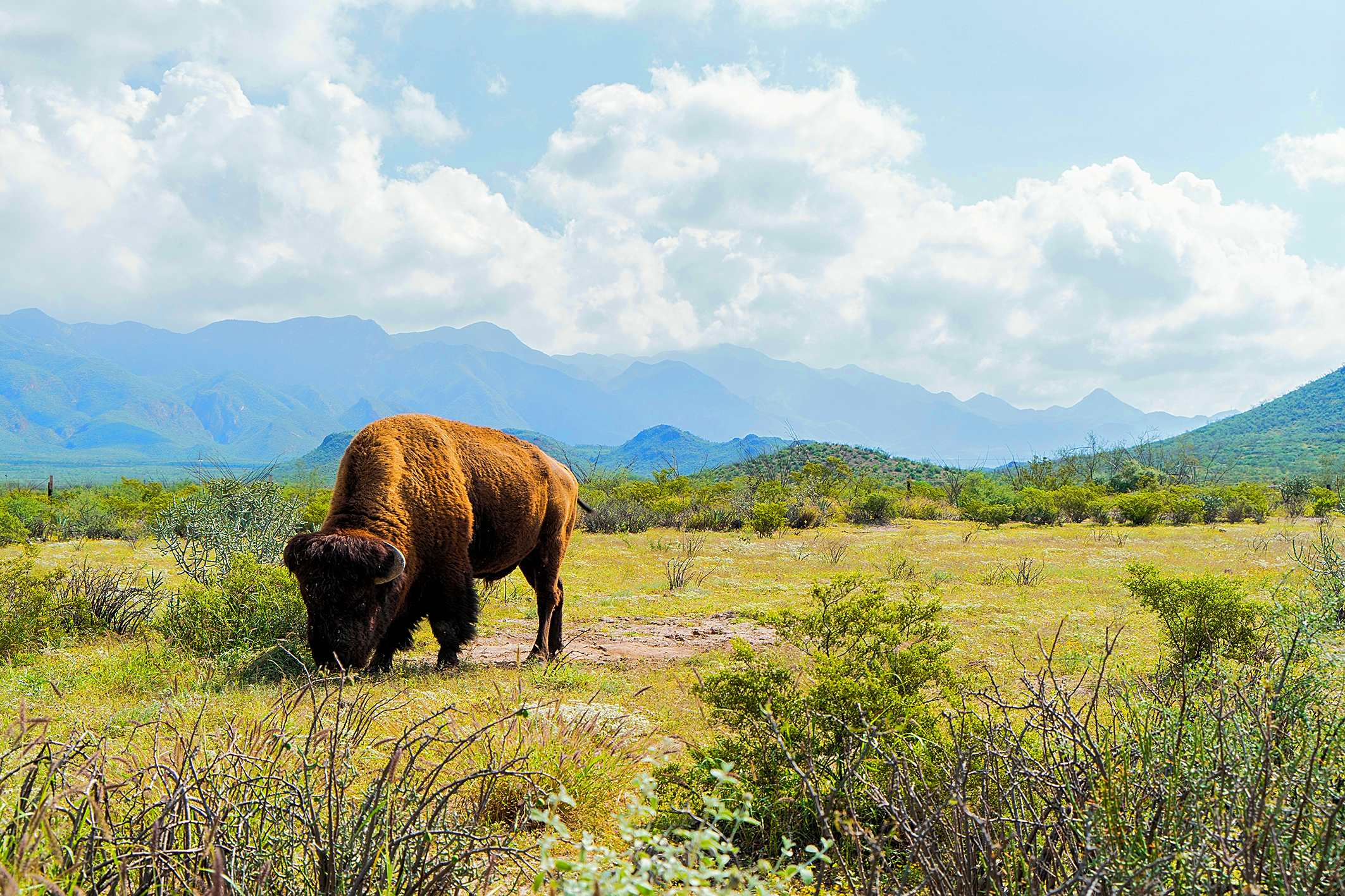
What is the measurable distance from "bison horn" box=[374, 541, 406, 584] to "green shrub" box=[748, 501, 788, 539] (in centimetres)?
2424

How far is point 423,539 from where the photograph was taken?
695 centimetres

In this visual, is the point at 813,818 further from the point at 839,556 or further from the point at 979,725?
the point at 839,556

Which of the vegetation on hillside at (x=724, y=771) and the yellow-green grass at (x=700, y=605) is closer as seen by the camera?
the vegetation on hillside at (x=724, y=771)

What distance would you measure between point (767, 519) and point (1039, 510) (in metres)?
16.1

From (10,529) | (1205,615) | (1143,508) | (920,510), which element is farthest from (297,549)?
(920,510)

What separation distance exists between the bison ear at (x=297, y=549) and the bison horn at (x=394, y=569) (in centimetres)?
60

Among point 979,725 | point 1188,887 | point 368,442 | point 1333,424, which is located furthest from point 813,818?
point 1333,424

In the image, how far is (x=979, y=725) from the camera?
3443 millimetres

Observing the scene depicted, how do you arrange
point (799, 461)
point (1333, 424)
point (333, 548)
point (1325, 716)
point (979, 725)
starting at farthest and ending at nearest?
point (1333, 424), point (799, 461), point (333, 548), point (979, 725), point (1325, 716)

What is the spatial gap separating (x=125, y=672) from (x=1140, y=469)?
5939 cm

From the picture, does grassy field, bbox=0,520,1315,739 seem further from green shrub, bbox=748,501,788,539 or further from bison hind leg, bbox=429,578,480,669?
green shrub, bbox=748,501,788,539

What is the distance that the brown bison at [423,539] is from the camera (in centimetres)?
579

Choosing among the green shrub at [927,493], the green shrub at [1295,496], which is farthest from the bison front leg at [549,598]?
the green shrub at [1295,496]

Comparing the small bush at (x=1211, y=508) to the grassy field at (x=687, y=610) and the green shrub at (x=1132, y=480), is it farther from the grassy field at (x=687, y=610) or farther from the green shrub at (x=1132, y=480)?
the green shrub at (x=1132, y=480)
